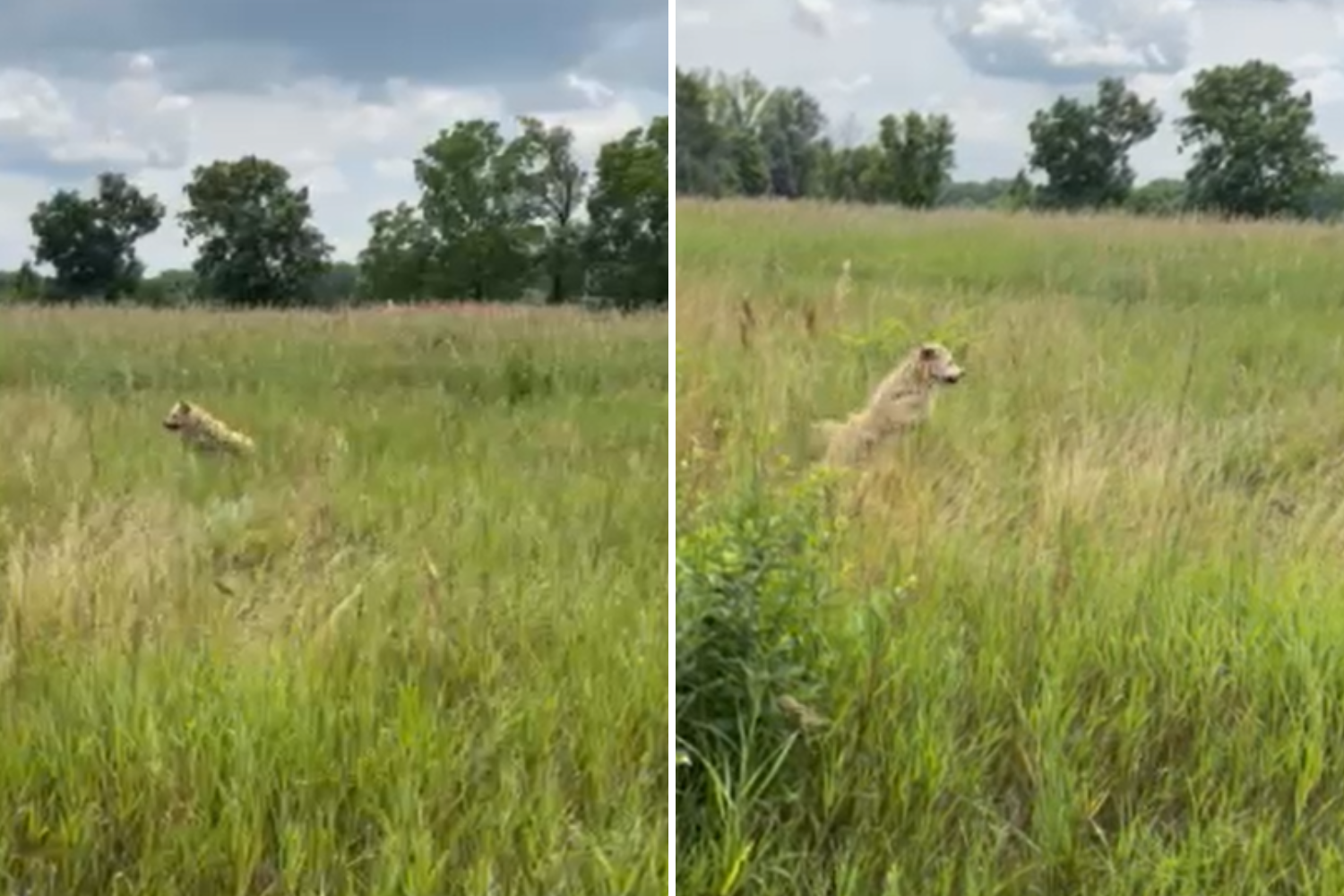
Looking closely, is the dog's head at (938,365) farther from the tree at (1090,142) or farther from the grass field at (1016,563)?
the tree at (1090,142)

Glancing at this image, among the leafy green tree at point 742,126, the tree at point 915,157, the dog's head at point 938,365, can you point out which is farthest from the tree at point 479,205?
the dog's head at point 938,365

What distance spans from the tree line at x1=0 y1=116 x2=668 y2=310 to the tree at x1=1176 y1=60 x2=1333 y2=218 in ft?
2.53

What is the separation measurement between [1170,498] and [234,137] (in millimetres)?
1487

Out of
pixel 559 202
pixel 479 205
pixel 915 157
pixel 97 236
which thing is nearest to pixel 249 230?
pixel 97 236

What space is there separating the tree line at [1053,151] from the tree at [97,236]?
0.75 metres

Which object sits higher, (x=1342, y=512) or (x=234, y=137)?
(x=234, y=137)

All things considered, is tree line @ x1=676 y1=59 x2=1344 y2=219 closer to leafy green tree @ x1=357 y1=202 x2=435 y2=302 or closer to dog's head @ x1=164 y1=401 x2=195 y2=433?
leafy green tree @ x1=357 y1=202 x2=435 y2=302

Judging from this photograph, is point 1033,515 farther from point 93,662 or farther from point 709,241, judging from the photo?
point 93,662

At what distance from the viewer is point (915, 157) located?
2.19 meters

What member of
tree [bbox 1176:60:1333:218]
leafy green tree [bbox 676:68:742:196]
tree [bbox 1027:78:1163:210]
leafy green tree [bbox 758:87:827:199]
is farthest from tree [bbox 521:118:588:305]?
tree [bbox 1176:60:1333:218]

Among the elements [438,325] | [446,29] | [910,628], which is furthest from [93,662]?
[910,628]

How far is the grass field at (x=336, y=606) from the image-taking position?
2.05m

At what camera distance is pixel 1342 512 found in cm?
236

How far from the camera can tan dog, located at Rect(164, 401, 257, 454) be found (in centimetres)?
212
